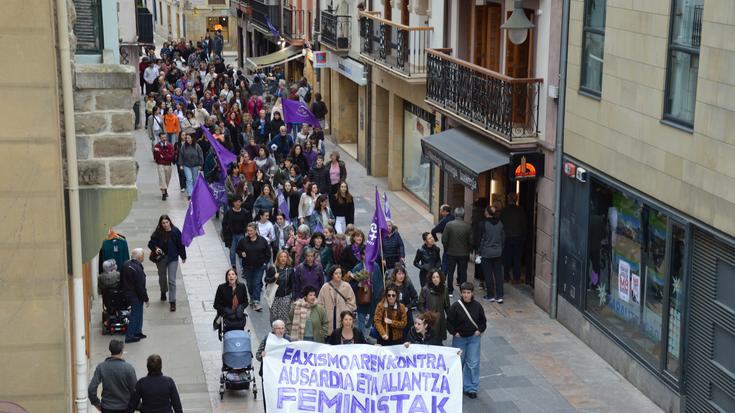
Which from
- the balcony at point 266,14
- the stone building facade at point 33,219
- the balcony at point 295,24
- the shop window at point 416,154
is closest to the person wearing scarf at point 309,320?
the stone building facade at point 33,219

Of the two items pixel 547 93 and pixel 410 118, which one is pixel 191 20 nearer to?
pixel 410 118

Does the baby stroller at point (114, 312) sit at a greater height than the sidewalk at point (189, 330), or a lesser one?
greater

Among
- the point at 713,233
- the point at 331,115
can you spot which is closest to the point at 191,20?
the point at 331,115

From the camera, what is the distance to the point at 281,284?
17422 mm

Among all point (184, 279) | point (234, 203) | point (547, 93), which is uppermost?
point (547, 93)

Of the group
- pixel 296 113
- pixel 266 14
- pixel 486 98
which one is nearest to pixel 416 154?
pixel 296 113

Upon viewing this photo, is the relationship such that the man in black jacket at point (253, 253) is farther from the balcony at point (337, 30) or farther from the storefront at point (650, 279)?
the balcony at point (337, 30)

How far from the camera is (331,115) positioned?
38781mm

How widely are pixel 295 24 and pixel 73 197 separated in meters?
35.3

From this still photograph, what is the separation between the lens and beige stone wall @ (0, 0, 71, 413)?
9.36m

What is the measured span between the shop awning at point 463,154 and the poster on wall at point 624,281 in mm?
3756

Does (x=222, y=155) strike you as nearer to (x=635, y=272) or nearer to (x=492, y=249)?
(x=492, y=249)

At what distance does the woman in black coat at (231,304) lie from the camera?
16219mm

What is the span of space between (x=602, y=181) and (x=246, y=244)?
18.0 ft
